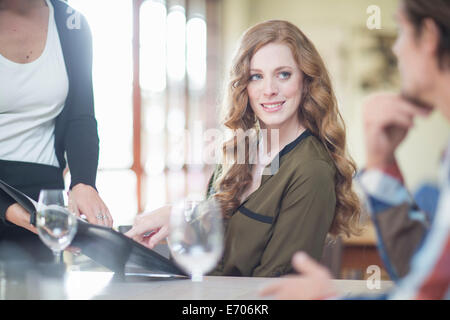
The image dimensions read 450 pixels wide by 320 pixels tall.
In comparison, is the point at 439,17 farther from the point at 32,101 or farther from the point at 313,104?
the point at 32,101

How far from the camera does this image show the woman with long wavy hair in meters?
1.53

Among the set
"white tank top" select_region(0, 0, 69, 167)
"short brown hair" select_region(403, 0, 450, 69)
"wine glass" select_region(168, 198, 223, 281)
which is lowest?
"wine glass" select_region(168, 198, 223, 281)

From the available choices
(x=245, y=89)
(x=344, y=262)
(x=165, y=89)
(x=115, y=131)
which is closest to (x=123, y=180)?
(x=115, y=131)

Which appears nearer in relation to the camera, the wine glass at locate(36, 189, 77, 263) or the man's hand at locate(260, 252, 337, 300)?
the man's hand at locate(260, 252, 337, 300)

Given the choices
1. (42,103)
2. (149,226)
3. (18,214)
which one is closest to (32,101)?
(42,103)

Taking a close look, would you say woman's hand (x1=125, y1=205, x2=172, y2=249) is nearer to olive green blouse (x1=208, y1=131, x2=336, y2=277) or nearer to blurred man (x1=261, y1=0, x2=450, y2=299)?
olive green blouse (x1=208, y1=131, x2=336, y2=277)

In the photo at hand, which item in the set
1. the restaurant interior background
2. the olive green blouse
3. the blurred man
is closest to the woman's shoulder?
the olive green blouse

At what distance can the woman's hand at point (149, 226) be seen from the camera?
4.78ft

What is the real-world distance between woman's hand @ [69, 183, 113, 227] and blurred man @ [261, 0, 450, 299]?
0.76 m

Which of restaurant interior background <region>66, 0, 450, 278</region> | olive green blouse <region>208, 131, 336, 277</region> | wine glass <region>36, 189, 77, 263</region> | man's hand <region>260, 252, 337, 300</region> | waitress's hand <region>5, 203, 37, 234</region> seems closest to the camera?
man's hand <region>260, 252, 337, 300</region>

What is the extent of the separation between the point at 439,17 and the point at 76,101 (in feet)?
3.95

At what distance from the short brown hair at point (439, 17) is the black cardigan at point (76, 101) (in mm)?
1111

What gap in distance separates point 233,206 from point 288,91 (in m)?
0.39

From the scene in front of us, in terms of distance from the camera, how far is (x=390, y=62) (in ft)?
24.3
